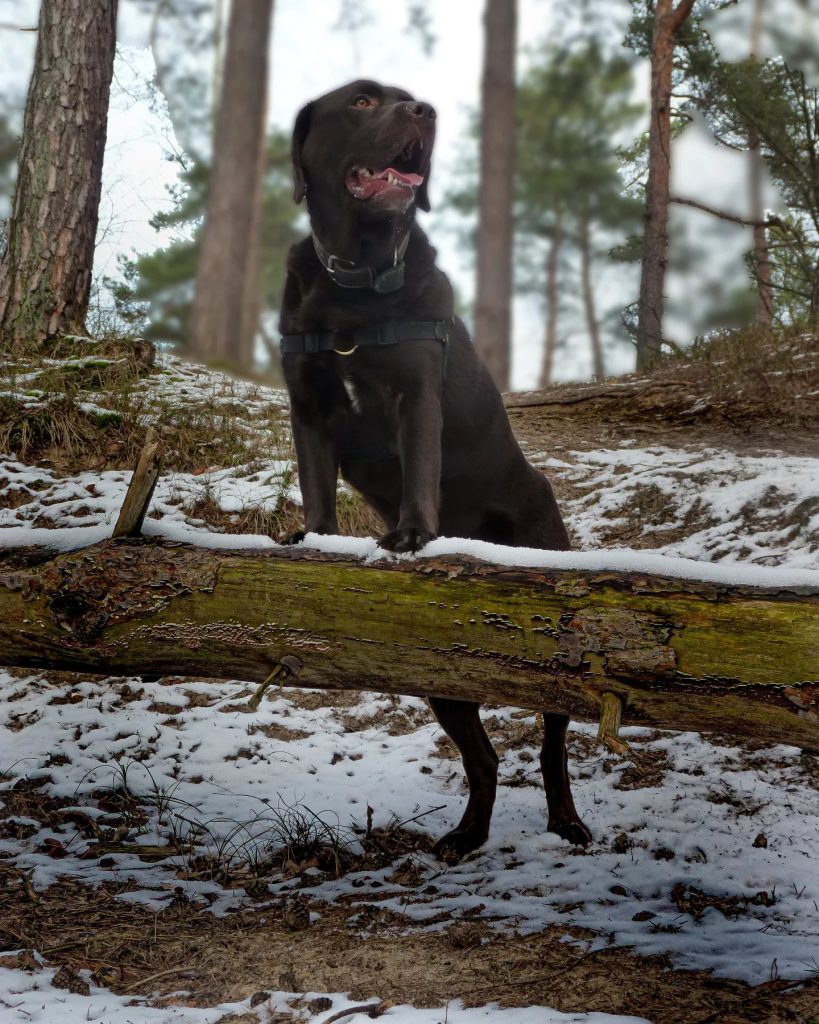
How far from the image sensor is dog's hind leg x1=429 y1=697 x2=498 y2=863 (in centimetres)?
348

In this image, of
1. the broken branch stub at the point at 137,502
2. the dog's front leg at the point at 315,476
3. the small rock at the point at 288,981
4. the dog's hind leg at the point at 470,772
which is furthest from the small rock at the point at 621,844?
the broken branch stub at the point at 137,502

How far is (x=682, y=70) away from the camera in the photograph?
9922 mm

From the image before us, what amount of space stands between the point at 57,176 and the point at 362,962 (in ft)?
21.6

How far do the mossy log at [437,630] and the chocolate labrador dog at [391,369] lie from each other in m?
0.42

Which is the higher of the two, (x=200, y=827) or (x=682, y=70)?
(x=682, y=70)

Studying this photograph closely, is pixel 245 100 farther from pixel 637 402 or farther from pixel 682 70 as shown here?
pixel 637 402

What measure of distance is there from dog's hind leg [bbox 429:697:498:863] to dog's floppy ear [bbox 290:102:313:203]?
193cm

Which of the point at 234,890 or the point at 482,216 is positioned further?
the point at 482,216

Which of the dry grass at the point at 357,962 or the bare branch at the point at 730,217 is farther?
the bare branch at the point at 730,217

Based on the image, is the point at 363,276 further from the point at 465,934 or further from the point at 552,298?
the point at 552,298

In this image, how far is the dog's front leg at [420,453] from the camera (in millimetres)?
2918

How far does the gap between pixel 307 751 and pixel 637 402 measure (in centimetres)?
479

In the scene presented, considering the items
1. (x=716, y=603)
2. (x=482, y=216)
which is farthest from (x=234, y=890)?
(x=482, y=216)

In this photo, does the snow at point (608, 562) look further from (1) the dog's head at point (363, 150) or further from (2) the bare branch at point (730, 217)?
(2) the bare branch at point (730, 217)
